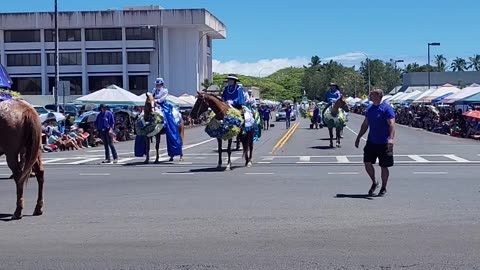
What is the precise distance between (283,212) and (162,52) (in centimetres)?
8889

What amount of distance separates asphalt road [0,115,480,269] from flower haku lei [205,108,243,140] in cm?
98

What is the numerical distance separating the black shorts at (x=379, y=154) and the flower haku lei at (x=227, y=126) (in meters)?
6.16

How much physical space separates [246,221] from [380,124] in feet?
12.1

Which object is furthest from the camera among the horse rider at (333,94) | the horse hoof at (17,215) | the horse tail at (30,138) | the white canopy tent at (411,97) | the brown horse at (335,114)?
the white canopy tent at (411,97)

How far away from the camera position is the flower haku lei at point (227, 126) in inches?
752

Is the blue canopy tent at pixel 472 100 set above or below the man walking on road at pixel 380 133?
above

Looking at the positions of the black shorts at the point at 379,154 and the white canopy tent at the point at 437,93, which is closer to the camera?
the black shorts at the point at 379,154

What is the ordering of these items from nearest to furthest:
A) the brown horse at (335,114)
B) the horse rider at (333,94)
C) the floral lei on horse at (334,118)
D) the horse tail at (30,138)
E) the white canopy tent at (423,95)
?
the horse tail at (30,138), the brown horse at (335,114), the horse rider at (333,94), the floral lei on horse at (334,118), the white canopy tent at (423,95)

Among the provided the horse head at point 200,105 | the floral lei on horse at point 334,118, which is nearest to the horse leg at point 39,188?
the horse head at point 200,105

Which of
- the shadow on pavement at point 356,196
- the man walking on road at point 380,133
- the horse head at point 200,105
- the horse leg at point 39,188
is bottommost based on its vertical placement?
the shadow on pavement at point 356,196

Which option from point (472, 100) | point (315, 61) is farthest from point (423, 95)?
point (315, 61)

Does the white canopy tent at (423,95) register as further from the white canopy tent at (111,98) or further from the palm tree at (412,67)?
the palm tree at (412,67)

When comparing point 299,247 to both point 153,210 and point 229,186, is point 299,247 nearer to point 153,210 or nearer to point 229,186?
point 153,210

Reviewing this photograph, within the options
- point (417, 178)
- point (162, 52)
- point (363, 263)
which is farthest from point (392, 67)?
point (363, 263)
